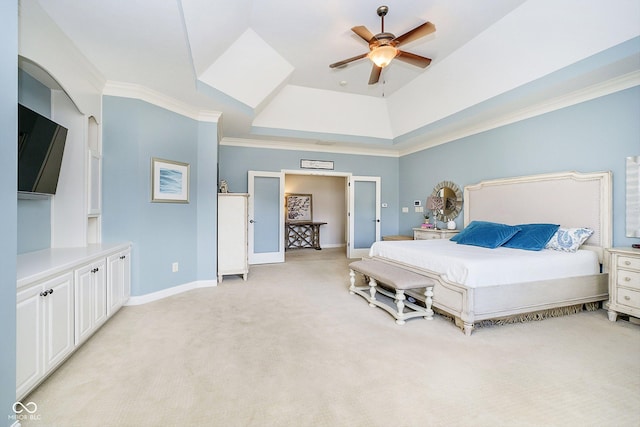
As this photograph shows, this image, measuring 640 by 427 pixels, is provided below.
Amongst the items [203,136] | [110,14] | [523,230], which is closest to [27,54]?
[110,14]

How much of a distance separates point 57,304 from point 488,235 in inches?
169

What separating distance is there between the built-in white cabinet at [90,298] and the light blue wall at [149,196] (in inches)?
32.8

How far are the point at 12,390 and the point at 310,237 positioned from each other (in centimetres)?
738

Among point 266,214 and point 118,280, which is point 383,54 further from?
point 266,214

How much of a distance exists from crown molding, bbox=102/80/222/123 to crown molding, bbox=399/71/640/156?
164 inches

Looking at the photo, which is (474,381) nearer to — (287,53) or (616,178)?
(616,178)

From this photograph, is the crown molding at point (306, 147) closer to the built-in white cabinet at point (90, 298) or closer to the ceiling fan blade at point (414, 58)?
the ceiling fan blade at point (414, 58)

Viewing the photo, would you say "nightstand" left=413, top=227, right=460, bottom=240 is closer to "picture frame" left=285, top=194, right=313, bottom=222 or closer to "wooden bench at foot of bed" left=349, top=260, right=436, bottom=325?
"wooden bench at foot of bed" left=349, top=260, right=436, bottom=325

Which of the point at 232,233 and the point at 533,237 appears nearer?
the point at 533,237

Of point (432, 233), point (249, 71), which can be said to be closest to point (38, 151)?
point (249, 71)

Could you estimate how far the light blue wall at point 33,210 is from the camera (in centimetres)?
233

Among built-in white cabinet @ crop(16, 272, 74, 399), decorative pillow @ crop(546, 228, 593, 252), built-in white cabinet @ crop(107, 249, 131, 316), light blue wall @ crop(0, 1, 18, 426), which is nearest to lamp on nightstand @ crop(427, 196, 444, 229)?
decorative pillow @ crop(546, 228, 593, 252)

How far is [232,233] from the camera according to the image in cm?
450

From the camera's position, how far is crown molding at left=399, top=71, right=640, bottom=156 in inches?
122
